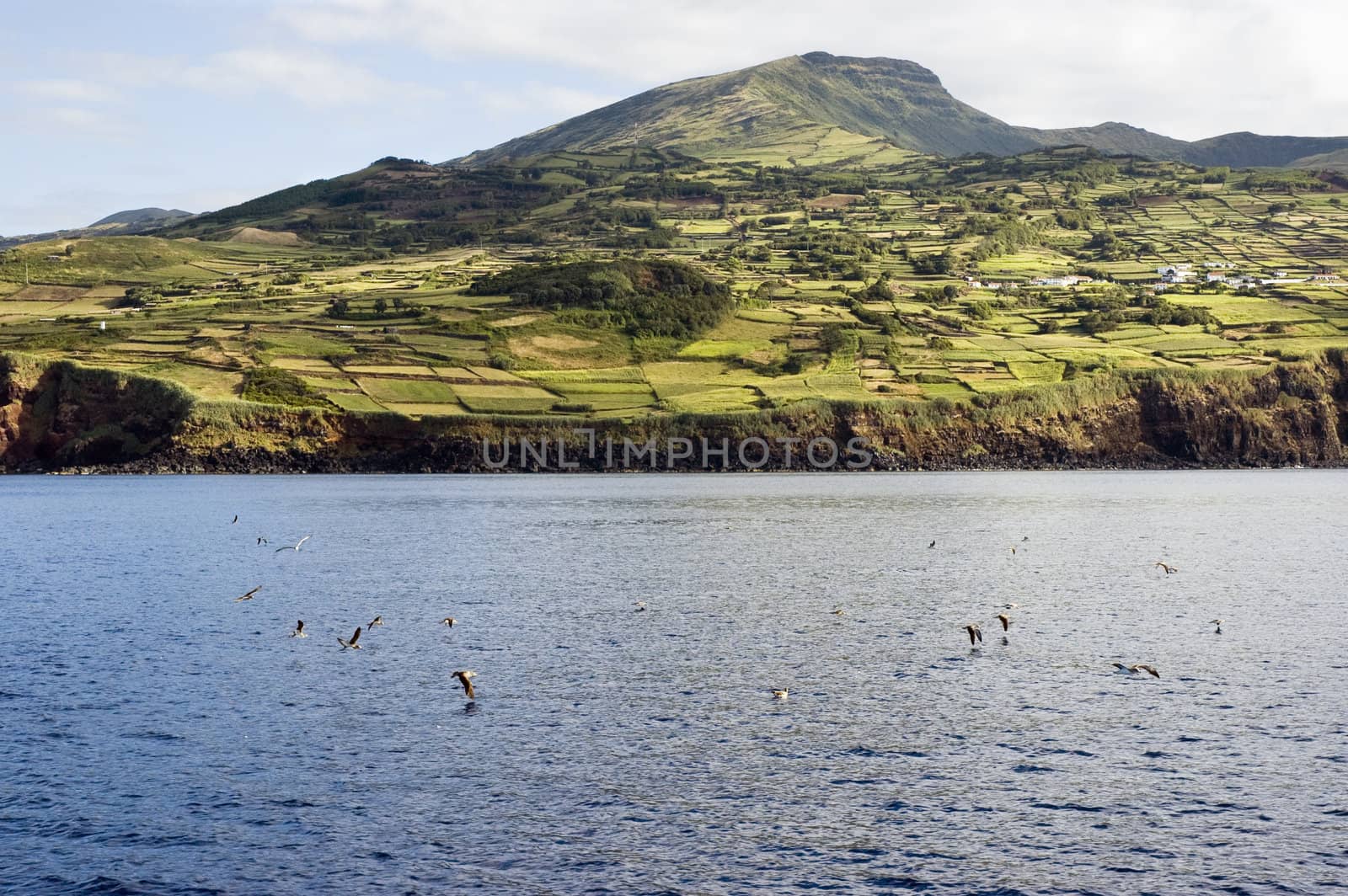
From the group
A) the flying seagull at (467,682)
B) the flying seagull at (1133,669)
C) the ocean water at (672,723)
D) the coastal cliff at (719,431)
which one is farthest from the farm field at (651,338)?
the flying seagull at (467,682)

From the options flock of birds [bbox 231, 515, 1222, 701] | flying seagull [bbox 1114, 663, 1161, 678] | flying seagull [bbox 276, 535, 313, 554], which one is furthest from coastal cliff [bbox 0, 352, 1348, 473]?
flying seagull [bbox 1114, 663, 1161, 678]

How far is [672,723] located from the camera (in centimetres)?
3083

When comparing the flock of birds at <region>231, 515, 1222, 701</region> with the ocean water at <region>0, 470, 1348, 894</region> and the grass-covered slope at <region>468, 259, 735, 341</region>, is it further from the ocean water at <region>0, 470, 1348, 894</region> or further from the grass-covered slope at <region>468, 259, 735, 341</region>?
the grass-covered slope at <region>468, 259, 735, 341</region>

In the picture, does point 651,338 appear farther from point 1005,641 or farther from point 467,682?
point 467,682

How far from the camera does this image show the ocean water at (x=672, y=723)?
21.7 m

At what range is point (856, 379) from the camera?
14325cm

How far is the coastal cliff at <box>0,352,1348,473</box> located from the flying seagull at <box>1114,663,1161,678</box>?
9781cm

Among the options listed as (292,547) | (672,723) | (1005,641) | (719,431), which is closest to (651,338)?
(719,431)

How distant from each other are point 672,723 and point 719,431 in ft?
344

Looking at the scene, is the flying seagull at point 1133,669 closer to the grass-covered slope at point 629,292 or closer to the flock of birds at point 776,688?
the flock of birds at point 776,688

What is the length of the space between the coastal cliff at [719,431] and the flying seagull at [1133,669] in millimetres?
97813

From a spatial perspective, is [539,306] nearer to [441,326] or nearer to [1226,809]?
[441,326]

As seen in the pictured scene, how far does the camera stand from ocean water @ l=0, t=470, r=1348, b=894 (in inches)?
855

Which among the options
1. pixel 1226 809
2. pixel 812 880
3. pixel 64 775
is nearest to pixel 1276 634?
pixel 1226 809
